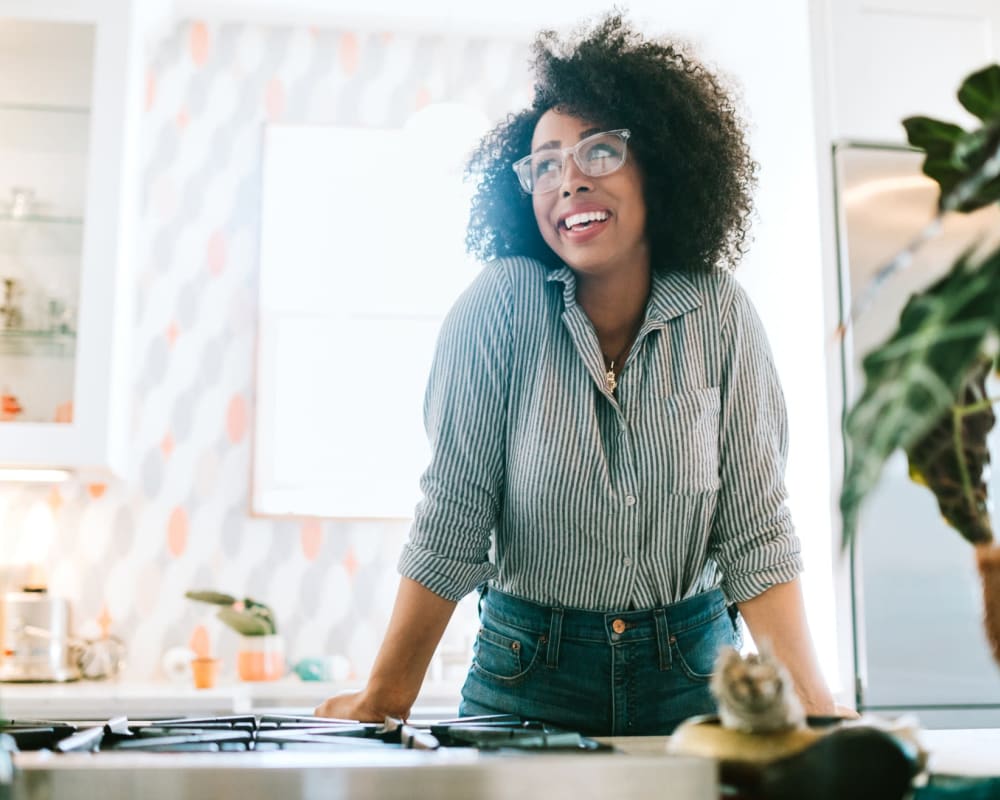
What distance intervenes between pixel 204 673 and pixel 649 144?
5.71 feet

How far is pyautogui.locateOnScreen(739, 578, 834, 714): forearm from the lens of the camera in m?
1.10

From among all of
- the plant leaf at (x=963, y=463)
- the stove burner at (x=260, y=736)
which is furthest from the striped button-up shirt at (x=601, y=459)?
the plant leaf at (x=963, y=463)

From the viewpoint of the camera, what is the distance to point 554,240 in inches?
52.1

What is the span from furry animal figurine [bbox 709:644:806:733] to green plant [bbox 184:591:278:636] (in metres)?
2.10

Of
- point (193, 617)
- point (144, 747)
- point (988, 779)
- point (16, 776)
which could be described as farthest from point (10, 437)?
point (988, 779)

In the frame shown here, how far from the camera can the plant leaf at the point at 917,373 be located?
50 centimetres

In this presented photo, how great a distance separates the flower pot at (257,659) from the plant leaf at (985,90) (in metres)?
2.26

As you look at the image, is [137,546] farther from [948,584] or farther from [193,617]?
[948,584]

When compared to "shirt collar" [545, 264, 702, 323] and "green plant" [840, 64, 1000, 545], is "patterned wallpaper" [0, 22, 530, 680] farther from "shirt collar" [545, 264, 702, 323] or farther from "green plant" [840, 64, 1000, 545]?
"green plant" [840, 64, 1000, 545]

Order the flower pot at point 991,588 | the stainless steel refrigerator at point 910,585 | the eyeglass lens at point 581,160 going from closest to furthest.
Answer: the flower pot at point 991,588, the eyeglass lens at point 581,160, the stainless steel refrigerator at point 910,585

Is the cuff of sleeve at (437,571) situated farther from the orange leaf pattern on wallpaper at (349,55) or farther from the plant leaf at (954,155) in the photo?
the orange leaf pattern on wallpaper at (349,55)

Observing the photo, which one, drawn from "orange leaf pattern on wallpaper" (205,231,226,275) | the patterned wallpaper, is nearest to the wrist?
the patterned wallpaper

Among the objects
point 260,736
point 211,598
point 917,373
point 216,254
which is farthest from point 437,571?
point 216,254

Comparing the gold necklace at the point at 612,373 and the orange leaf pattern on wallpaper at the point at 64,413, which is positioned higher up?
the orange leaf pattern on wallpaper at the point at 64,413
